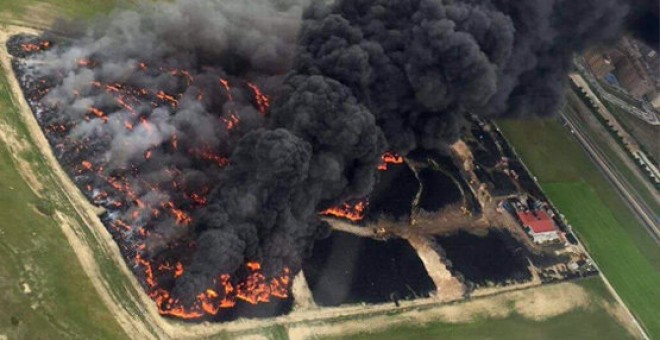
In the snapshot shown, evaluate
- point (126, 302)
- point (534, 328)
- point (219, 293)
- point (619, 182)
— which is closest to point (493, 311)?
point (534, 328)

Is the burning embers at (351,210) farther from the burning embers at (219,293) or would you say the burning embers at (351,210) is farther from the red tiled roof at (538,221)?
the red tiled roof at (538,221)

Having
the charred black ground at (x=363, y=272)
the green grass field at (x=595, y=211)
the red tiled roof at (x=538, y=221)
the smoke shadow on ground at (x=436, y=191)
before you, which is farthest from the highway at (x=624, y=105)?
the charred black ground at (x=363, y=272)

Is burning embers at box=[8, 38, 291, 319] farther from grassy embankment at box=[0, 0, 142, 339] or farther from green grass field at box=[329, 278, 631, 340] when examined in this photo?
green grass field at box=[329, 278, 631, 340]

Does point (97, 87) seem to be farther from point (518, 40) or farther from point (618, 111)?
point (618, 111)

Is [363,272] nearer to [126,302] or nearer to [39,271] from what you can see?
[126,302]

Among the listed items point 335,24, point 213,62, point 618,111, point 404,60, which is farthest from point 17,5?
point 618,111

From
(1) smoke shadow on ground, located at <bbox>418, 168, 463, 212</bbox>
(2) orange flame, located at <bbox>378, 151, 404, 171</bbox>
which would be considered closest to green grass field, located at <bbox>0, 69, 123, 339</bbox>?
(2) orange flame, located at <bbox>378, 151, 404, 171</bbox>
